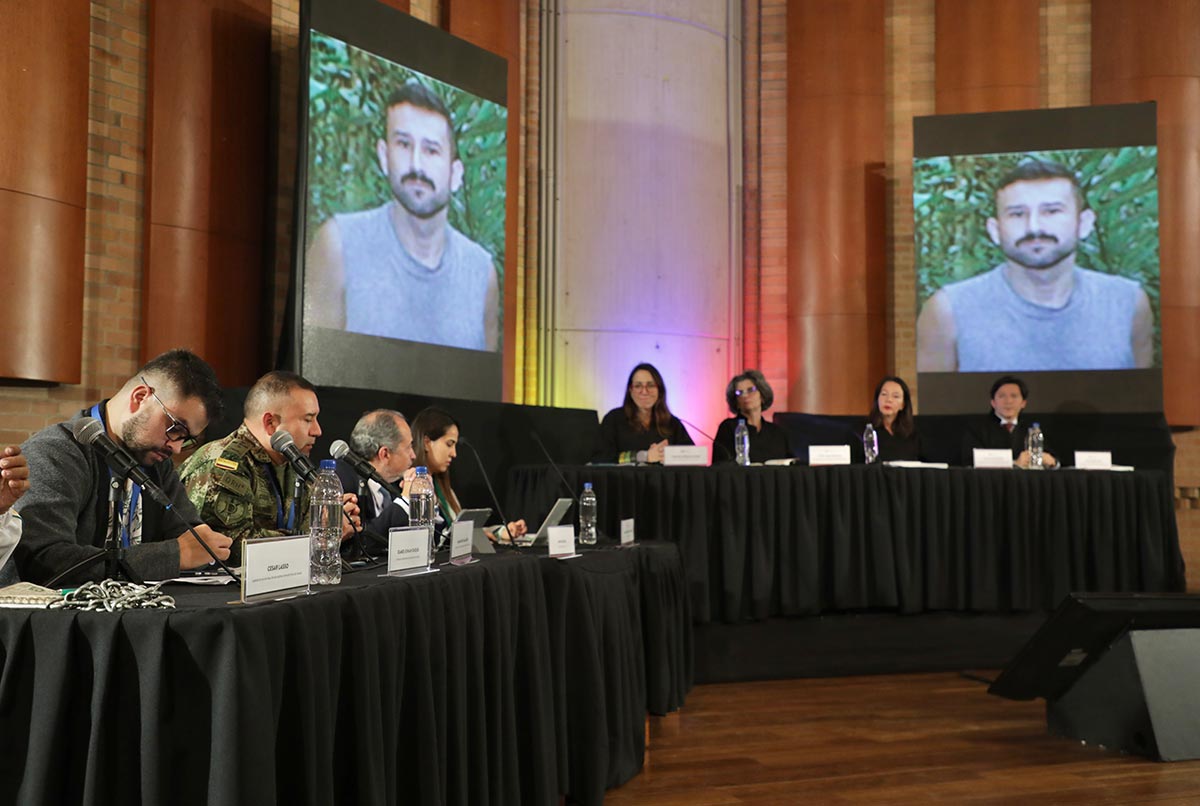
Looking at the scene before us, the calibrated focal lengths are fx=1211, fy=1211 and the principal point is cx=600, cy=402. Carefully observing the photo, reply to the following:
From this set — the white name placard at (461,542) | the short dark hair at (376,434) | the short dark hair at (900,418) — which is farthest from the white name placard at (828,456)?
the white name placard at (461,542)

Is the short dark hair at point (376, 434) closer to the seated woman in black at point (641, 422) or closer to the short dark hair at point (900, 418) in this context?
the seated woman in black at point (641, 422)

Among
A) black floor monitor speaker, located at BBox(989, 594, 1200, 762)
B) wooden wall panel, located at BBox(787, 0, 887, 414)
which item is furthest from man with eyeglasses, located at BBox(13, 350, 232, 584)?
wooden wall panel, located at BBox(787, 0, 887, 414)

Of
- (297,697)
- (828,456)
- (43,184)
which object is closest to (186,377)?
(297,697)

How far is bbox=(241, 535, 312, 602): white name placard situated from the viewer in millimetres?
1634

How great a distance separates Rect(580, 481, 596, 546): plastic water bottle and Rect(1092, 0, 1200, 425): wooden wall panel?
473cm

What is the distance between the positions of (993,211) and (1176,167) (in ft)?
3.69

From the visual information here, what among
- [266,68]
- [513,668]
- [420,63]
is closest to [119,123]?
[266,68]

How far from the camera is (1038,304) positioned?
732 cm

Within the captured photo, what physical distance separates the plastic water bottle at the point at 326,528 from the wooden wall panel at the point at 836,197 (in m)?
5.50

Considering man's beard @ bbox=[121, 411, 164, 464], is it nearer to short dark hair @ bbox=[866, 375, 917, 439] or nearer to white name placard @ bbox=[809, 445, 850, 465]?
white name placard @ bbox=[809, 445, 850, 465]

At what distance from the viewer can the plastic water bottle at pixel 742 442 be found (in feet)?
17.6

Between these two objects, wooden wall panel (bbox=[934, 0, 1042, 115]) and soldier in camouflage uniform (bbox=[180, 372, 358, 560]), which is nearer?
soldier in camouflage uniform (bbox=[180, 372, 358, 560])

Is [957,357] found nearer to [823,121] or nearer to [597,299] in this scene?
[823,121]

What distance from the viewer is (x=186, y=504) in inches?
103
